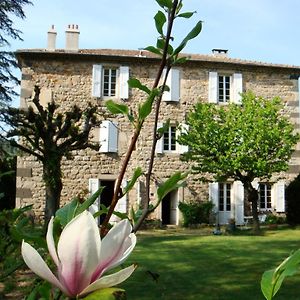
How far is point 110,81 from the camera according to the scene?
18969mm

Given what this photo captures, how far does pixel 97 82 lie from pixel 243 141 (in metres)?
6.40

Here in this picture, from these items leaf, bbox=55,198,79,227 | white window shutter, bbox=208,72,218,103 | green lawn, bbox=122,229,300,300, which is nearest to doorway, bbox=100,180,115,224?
green lawn, bbox=122,229,300,300

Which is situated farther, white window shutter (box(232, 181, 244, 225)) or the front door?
the front door

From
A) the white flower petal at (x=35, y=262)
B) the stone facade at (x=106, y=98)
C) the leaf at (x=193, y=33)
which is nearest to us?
the white flower petal at (x=35, y=262)

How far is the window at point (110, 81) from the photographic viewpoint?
1858cm

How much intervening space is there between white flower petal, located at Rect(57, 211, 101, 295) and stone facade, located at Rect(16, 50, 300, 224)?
674 inches

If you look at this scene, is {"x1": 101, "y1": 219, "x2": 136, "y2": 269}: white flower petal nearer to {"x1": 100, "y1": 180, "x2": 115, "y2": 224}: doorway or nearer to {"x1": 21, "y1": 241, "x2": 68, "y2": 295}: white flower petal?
{"x1": 21, "y1": 241, "x2": 68, "y2": 295}: white flower petal

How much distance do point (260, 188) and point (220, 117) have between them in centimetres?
458

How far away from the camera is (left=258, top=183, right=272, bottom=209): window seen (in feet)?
64.5

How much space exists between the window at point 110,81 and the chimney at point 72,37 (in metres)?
1.32

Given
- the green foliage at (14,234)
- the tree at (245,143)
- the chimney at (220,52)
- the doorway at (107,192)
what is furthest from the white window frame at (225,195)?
the green foliage at (14,234)

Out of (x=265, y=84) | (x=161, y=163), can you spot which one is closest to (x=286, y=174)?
(x=265, y=84)

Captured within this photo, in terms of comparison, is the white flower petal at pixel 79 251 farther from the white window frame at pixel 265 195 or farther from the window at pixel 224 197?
the white window frame at pixel 265 195

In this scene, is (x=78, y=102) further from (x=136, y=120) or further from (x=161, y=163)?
(x=136, y=120)
